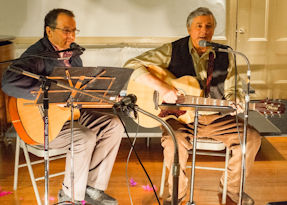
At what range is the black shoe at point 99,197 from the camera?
314 cm

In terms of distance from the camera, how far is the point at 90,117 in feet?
10.7

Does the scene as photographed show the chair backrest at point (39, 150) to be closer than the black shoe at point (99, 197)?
Yes

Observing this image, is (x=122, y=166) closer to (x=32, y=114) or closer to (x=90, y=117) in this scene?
(x=90, y=117)

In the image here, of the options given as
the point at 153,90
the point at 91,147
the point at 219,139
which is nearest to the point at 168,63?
the point at 153,90

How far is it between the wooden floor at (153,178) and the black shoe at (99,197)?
0.09 m

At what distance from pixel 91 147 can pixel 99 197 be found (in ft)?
1.21

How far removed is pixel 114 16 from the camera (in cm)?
496

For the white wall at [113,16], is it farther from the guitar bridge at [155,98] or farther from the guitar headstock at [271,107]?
the guitar headstock at [271,107]

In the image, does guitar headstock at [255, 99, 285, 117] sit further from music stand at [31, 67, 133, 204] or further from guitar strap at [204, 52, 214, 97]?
music stand at [31, 67, 133, 204]

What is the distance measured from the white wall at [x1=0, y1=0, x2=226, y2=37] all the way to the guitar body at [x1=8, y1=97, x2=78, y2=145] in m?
2.08

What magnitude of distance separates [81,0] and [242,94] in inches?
93.0

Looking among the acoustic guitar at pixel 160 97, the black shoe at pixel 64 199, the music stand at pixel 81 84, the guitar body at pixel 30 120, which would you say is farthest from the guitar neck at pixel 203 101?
the black shoe at pixel 64 199

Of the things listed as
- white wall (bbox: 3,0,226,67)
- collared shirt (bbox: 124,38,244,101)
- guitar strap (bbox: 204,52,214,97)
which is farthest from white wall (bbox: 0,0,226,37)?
guitar strap (bbox: 204,52,214,97)

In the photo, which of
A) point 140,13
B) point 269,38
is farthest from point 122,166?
point 269,38
